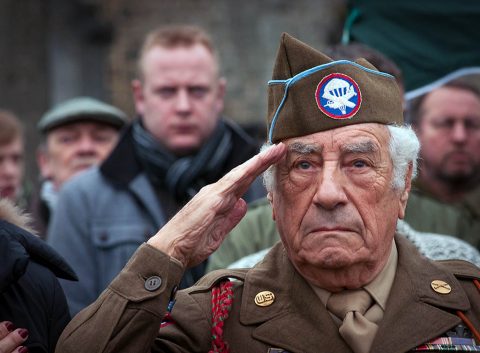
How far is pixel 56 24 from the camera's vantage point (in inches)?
595

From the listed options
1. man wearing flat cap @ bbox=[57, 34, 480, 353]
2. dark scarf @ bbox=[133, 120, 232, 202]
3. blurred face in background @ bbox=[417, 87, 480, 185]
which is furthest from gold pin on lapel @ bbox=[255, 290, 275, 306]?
blurred face in background @ bbox=[417, 87, 480, 185]

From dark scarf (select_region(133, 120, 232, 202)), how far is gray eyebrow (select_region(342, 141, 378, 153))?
223cm

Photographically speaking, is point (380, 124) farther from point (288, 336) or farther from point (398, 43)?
point (398, 43)

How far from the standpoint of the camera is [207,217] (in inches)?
156

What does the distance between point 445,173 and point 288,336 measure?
3142 mm

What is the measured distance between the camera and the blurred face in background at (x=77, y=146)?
7574 millimetres

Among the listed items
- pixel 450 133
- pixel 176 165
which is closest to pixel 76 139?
pixel 176 165

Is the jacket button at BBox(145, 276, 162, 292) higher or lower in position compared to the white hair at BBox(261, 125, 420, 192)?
lower

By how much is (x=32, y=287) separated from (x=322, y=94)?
4.14ft

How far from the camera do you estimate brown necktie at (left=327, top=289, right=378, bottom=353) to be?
151 inches

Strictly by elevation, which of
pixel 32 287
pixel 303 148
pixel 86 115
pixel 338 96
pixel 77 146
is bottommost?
pixel 77 146

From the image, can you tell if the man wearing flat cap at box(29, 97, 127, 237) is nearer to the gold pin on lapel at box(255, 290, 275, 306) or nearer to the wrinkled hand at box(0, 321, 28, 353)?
the gold pin on lapel at box(255, 290, 275, 306)

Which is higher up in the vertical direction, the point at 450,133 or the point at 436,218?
the point at 450,133

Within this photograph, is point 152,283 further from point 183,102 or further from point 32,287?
point 183,102
